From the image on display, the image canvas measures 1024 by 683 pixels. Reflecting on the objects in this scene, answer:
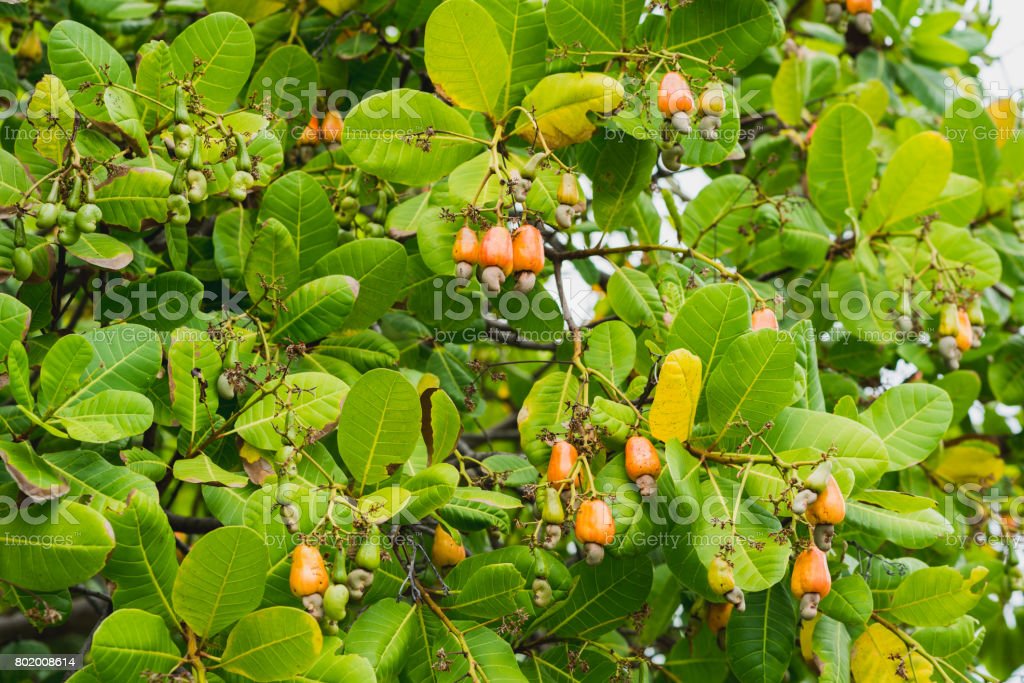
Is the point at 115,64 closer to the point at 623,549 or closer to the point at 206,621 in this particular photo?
the point at 206,621

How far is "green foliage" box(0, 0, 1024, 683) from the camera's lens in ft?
5.51

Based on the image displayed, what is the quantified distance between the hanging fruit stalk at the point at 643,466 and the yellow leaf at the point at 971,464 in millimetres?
1576

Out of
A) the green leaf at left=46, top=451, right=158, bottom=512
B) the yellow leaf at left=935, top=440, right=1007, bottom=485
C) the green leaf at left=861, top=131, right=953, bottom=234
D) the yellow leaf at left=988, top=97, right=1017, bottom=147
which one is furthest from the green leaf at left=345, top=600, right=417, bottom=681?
the yellow leaf at left=988, top=97, right=1017, bottom=147

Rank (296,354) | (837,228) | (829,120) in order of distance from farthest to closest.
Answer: (837,228), (829,120), (296,354)

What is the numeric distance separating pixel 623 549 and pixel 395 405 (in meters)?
0.52

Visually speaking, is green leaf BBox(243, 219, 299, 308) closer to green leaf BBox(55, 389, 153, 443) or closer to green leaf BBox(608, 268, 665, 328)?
green leaf BBox(55, 389, 153, 443)

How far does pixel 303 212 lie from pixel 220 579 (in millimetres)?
885

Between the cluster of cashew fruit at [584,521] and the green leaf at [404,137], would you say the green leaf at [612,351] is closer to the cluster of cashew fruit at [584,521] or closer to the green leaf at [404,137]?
the cluster of cashew fruit at [584,521]

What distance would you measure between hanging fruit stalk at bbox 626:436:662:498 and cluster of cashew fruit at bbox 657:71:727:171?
2.10 feet

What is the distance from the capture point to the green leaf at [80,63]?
6.59 feet

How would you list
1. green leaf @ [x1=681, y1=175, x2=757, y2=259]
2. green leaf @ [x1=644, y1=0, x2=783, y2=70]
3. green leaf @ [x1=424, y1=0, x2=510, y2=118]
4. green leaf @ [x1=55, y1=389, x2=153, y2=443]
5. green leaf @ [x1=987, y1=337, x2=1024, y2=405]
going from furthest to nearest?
green leaf @ [x1=987, y1=337, x2=1024, y2=405] → green leaf @ [x1=681, y1=175, x2=757, y2=259] → green leaf @ [x1=644, y1=0, x2=783, y2=70] → green leaf @ [x1=424, y1=0, x2=510, y2=118] → green leaf @ [x1=55, y1=389, x2=153, y2=443]

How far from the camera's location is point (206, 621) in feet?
5.27

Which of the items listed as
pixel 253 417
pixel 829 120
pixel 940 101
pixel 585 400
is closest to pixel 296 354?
pixel 253 417

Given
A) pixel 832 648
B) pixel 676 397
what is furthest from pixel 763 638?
pixel 676 397
